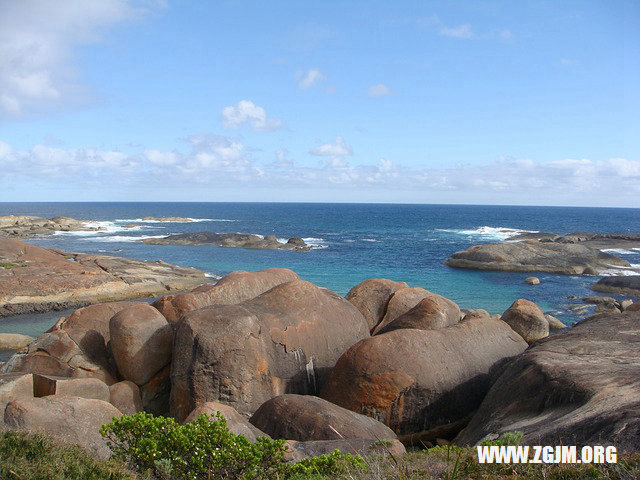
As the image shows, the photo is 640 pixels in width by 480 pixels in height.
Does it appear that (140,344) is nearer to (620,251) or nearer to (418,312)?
(418,312)

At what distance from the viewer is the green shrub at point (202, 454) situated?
843 centimetres

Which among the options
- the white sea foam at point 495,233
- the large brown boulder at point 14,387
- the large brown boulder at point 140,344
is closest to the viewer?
the large brown boulder at point 14,387

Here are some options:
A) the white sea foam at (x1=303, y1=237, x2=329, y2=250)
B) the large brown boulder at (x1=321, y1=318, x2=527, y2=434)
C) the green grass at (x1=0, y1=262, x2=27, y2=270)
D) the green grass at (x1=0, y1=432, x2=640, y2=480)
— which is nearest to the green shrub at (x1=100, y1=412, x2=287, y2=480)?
the green grass at (x1=0, y1=432, x2=640, y2=480)

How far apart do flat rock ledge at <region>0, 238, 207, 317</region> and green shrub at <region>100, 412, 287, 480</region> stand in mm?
26914

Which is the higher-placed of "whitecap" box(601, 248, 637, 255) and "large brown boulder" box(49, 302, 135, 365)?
"large brown boulder" box(49, 302, 135, 365)

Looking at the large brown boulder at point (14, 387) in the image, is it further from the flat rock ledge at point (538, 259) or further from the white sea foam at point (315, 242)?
the white sea foam at point (315, 242)

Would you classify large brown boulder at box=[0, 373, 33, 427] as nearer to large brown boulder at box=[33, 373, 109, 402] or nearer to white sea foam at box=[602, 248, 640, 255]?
large brown boulder at box=[33, 373, 109, 402]

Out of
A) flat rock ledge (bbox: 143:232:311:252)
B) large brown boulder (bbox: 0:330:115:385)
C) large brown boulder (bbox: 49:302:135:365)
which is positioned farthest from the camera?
flat rock ledge (bbox: 143:232:311:252)

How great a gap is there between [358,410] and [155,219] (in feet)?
371

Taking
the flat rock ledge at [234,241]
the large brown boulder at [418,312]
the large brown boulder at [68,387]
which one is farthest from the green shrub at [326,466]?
Answer: the flat rock ledge at [234,241]

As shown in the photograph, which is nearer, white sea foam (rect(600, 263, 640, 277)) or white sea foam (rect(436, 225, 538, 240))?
white sea foam (rect(600, 263, 640, 277))

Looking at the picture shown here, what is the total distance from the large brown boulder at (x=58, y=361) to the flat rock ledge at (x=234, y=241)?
1868 inches

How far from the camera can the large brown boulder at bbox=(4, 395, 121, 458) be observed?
1033 centimetres

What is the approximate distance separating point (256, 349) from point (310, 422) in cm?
336
